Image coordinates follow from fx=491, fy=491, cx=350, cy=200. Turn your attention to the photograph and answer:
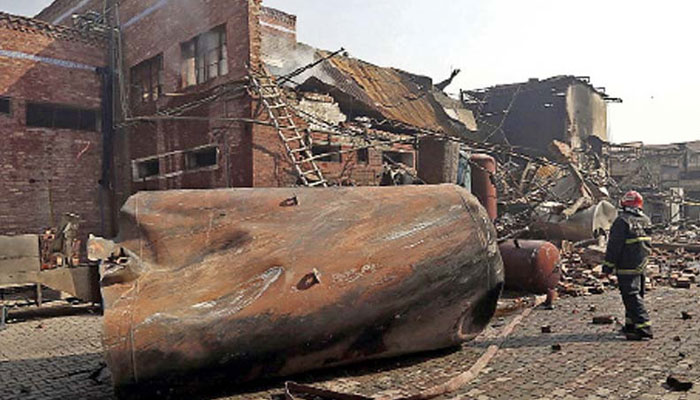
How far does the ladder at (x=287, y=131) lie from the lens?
415 inches

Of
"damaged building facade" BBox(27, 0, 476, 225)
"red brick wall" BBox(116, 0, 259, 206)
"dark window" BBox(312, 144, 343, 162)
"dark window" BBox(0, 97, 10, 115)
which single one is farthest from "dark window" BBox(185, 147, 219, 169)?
"dark window" BBox(0, 97, 10, 115)

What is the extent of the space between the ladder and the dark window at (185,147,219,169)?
2.04 meters

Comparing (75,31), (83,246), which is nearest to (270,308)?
(83,246)

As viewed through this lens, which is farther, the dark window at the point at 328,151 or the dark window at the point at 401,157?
the dark window at the point at 401,157

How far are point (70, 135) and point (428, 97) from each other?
1361cm

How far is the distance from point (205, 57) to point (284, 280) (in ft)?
32.0

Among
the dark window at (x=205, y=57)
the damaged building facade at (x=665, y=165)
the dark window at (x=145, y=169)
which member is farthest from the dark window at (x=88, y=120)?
the damaged building facade at (x=665, y=165)

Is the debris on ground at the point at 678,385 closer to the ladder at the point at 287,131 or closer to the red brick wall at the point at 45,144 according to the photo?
the ladder at the point at 287,131

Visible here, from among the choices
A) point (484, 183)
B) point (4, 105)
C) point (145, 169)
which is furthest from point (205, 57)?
point (484, 183)

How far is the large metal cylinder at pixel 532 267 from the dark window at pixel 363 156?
5.62 metres

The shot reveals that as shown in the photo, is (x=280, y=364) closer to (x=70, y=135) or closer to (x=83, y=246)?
(x=83, y=246)

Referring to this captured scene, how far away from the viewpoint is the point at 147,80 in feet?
45.6

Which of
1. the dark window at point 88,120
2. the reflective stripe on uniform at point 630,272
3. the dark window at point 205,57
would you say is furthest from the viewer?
the dark window at point 88,120

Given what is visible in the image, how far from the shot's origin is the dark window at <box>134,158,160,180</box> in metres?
13.4
